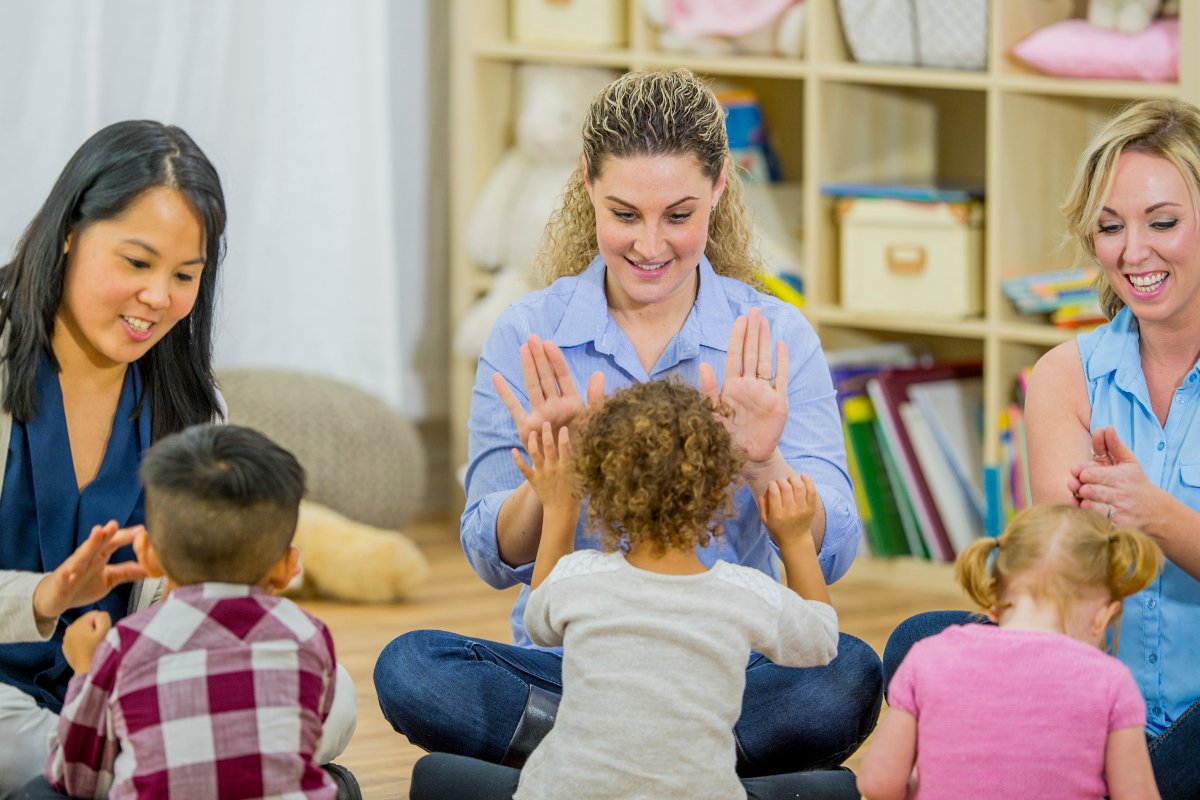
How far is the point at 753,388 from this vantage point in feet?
5.98

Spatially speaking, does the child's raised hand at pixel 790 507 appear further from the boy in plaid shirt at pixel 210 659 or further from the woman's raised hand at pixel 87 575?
the woman's raised hand at pixel 87 575

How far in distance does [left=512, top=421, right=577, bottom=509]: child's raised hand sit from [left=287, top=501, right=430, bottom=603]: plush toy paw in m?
1.31

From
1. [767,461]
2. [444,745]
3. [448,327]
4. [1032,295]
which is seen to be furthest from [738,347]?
[448,327]

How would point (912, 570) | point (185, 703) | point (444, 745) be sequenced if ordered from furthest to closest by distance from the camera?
point (912, 570)
point (444, 745)
point (185, 703)

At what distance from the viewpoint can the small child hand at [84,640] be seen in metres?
1.61

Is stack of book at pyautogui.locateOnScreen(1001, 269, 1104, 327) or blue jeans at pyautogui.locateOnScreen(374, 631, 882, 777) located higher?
stack of book at pyautogui.locateOnScreen(1001, 269, 1104, 327)

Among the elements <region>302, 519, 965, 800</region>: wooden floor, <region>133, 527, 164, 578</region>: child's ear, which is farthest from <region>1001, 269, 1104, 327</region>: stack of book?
<region>133, 527, 164, 578</region>: child's ear

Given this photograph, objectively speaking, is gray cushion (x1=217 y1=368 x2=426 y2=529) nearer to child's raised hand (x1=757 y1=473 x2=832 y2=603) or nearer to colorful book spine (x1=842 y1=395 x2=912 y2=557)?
colorful book spine (x1=842 y1=395 x2=912 y2=557)

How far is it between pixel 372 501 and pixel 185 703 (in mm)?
1786

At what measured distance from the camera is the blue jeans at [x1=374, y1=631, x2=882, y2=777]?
6.20ft

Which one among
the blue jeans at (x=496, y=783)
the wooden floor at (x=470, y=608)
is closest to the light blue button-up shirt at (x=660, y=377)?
the blue jeans at (x=496, y=783)

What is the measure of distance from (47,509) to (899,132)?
205 cm

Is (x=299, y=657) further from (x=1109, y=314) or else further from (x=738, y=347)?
(x=1109, y=314)

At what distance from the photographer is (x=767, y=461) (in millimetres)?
1840
